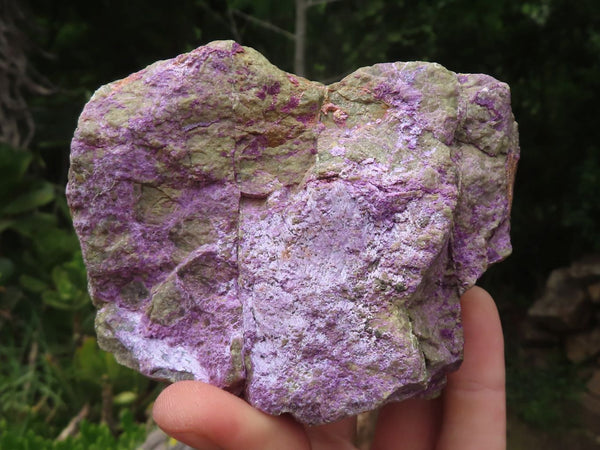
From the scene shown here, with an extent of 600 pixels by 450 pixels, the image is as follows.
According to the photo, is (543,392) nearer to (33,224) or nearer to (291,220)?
(291,220)

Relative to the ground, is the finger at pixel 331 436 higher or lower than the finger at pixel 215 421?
lower

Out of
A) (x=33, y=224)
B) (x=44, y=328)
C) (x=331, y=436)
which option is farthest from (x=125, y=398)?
(x=331, y=436)

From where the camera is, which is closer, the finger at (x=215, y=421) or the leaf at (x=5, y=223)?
the finger at (x=215, y=421)

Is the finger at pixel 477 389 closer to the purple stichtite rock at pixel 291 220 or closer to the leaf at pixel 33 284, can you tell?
the purple stichtite rock at pixel 291 220

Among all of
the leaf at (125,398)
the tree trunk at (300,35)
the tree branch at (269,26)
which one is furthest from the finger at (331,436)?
the tree branch at (269,26)

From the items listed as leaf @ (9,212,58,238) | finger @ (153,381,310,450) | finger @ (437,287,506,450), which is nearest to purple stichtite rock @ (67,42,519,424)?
finger @ (153,381,310,450)

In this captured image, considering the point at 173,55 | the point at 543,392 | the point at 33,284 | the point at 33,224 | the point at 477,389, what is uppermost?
the point at 173,55

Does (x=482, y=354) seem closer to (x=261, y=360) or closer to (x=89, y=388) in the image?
(x=261, y=360)

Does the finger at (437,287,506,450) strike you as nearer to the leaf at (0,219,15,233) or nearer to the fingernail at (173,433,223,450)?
the fingernail at (173,433,223,450)
